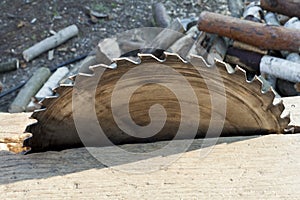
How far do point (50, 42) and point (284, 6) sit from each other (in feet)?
8.06

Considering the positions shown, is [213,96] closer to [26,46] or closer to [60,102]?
[60,102]

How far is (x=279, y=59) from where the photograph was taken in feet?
11.6

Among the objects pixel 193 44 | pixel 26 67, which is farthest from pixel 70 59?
pixel 193 44

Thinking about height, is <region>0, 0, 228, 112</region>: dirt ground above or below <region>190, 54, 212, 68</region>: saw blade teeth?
below

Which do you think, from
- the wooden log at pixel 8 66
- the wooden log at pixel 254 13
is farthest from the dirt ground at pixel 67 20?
the wooden log at pixel 254 13

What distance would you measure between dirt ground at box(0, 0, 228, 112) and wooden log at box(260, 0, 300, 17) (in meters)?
0.86

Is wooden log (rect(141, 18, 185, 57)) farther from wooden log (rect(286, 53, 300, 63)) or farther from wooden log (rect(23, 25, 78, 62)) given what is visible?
wooden log (rect(23, 25, 78, 62))

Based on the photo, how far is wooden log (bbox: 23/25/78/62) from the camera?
183 inches

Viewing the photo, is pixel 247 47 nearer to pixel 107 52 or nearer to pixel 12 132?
pixel 107 52

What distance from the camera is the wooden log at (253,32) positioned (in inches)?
137

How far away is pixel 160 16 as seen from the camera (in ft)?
15.8

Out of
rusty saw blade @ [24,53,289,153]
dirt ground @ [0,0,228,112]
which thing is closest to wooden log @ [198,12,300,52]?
dirt ground @ [0,0,228,112]

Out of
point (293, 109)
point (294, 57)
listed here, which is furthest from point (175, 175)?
point (294, 57)

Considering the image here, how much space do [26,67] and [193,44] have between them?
187 centimetres
